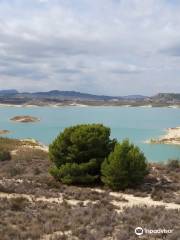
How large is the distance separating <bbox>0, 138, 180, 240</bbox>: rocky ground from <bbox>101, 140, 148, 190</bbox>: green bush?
0.56 metres

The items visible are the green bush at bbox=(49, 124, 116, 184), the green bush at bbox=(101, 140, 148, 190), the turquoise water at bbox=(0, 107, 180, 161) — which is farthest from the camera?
the turquoise water at bbox=(0, 107, 180, 161)

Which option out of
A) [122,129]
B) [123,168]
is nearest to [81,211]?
[123,168]

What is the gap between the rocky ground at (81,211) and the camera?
12.2m

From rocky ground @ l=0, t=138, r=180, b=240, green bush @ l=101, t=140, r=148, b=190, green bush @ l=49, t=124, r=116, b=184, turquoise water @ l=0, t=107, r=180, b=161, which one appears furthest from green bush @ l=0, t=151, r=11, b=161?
turquoise water @ l=0, t=107, r=180, b=161

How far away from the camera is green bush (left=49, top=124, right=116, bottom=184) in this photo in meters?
23.7

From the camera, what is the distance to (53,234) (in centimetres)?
1229

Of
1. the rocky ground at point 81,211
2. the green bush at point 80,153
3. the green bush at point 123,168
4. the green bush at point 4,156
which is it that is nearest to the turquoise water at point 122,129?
the green bush at point 4,156

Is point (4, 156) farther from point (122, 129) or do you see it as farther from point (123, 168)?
point (122, 129)

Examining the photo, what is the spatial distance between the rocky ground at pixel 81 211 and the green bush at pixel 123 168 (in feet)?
1.85

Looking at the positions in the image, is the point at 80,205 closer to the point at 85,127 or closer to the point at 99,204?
the point at 99,204

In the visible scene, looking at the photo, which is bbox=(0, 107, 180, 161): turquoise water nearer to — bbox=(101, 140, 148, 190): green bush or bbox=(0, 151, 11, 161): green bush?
bbox=(0, 151, 11, 161): green bush

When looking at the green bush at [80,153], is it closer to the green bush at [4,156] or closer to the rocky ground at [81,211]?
the rocky ground at [81,211]

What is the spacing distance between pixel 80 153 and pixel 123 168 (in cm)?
298

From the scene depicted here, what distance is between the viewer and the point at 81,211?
48.8 feet
